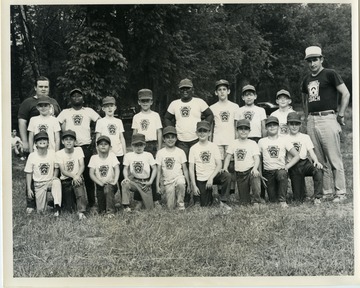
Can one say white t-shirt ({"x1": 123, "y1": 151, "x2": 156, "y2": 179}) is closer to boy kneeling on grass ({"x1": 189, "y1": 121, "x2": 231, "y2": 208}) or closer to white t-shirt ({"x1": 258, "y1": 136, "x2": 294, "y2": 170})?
boy kneeling on grass ({"x1": 189, "y1": 121, "x2": 231, "y2": 208})

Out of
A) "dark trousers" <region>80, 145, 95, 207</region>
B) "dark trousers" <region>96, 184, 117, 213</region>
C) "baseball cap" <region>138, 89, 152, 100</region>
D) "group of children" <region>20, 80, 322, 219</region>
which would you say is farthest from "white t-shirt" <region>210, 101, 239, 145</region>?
"dark trousers" <region>80, 145, 95, 207</region>

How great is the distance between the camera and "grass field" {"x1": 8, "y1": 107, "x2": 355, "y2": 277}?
4.88 meters

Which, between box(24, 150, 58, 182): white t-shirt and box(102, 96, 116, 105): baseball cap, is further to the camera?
box(102, 96, 116, 105): baseball cap

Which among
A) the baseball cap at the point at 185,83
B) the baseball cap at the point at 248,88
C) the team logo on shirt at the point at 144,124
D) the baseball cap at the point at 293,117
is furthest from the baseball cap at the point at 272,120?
the team logo on shirt at the point at 144,124

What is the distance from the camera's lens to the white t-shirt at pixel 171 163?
206 inches

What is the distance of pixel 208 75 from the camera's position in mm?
5473

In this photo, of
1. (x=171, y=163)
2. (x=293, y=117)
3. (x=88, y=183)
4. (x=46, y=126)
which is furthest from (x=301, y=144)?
(x=46, y=126)

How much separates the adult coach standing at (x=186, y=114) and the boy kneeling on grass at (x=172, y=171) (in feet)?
0.32

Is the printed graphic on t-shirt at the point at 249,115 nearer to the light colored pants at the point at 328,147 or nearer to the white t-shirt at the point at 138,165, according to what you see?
the light colored pants at the point at 328,147

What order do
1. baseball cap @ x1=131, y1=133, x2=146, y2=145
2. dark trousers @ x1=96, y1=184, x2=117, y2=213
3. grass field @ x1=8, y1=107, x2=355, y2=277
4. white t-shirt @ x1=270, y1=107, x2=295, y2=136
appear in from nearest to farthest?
grass field @ x1=8, y1=107, x2=355, y2=277
dark trousers @ x1=96, y1=184, x2=117, y2=213
baseball cap @ x1=131, y1=133, x2=146, y2=145
white t-shirt @ x1=270, y1=107, x2=295, y2=136

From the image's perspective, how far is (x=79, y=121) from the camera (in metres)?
5.30

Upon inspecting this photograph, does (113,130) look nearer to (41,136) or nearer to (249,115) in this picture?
(41,136)

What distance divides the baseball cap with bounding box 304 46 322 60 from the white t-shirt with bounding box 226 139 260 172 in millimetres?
1072

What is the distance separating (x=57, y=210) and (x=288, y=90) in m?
2.63
